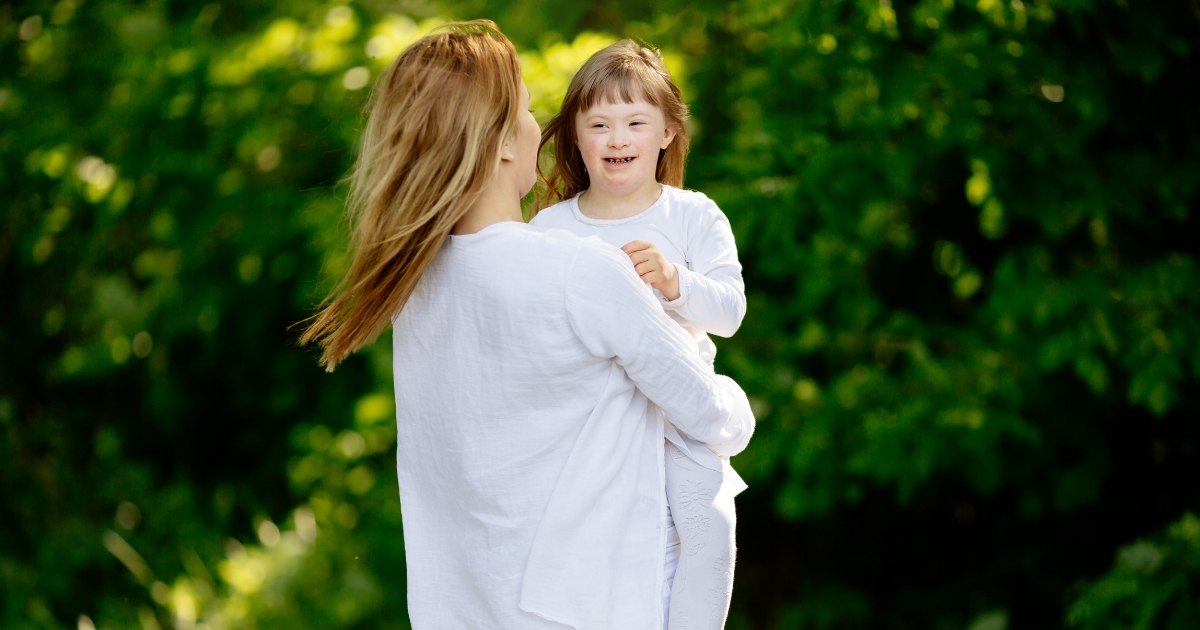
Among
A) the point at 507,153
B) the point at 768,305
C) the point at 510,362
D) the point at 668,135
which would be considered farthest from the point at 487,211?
the point at 768,305

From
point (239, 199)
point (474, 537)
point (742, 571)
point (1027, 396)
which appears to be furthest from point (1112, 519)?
point (239, 199)

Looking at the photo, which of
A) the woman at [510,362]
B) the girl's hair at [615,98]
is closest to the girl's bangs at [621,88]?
the girl's hair at [615,98]

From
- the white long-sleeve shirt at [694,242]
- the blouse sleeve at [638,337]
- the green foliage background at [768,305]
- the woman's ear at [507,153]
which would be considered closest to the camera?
the blouse sleeve at [638,337]

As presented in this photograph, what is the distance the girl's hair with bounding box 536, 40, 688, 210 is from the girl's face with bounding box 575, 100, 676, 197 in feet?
0.05

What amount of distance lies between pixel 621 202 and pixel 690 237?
0.12 m

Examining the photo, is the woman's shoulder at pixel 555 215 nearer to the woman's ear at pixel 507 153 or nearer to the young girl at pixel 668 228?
the young girl at pixel 668 228

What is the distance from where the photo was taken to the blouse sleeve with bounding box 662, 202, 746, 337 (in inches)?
59.5

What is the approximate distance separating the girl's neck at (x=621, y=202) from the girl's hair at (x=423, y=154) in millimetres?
291

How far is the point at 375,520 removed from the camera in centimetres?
422

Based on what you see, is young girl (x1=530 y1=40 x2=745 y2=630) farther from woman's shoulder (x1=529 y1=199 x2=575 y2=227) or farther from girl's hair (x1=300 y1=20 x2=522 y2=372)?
girl's hair (x1=300 y1=20 x2=522 y2=372)

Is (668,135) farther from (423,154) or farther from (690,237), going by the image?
(423,154)

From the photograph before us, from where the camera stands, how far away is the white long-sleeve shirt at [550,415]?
4.32 feet

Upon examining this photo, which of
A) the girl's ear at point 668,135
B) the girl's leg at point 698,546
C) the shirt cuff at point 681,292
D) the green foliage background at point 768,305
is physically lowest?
the green foliage background at point 768,305

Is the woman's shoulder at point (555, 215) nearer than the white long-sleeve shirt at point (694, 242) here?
No
